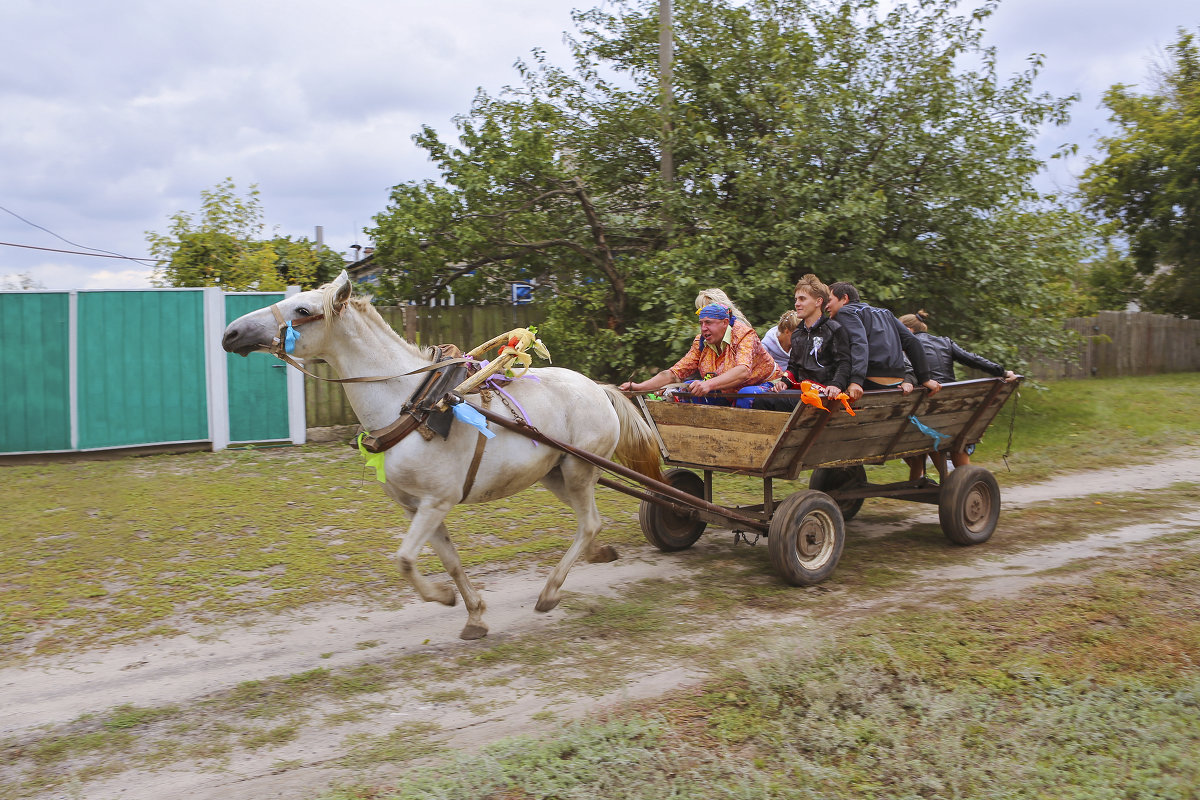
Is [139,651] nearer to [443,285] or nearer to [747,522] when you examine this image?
[747,522]

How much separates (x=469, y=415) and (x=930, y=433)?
3.94 metres

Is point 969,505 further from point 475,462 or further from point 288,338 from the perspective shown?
point 288,338

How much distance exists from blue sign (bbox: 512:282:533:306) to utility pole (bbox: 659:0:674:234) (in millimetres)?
2469

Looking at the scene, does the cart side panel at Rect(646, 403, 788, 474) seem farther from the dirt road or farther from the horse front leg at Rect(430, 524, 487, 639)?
the horse front leg at Rect(430, 524, 487, 639)

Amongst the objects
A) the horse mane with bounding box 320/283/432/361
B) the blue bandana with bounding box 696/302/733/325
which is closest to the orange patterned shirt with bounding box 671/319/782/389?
the blue bandana with bounding box 696/302/733/325

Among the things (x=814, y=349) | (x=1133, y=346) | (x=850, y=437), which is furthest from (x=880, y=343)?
(x=1133, y=346)

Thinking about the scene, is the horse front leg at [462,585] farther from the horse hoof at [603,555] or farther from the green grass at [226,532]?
the horse hoof at [603,555]

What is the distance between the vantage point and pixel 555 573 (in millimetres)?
5559

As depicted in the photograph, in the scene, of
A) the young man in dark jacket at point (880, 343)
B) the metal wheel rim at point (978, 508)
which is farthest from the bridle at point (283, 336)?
the metal wheel rim at point (978, 508)

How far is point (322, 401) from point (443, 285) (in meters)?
2.35

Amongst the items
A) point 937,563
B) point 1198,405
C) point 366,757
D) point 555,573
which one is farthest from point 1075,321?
point 366,757

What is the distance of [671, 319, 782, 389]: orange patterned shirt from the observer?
6.42 meters

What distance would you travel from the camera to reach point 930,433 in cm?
686

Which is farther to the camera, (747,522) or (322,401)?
(322,401)
